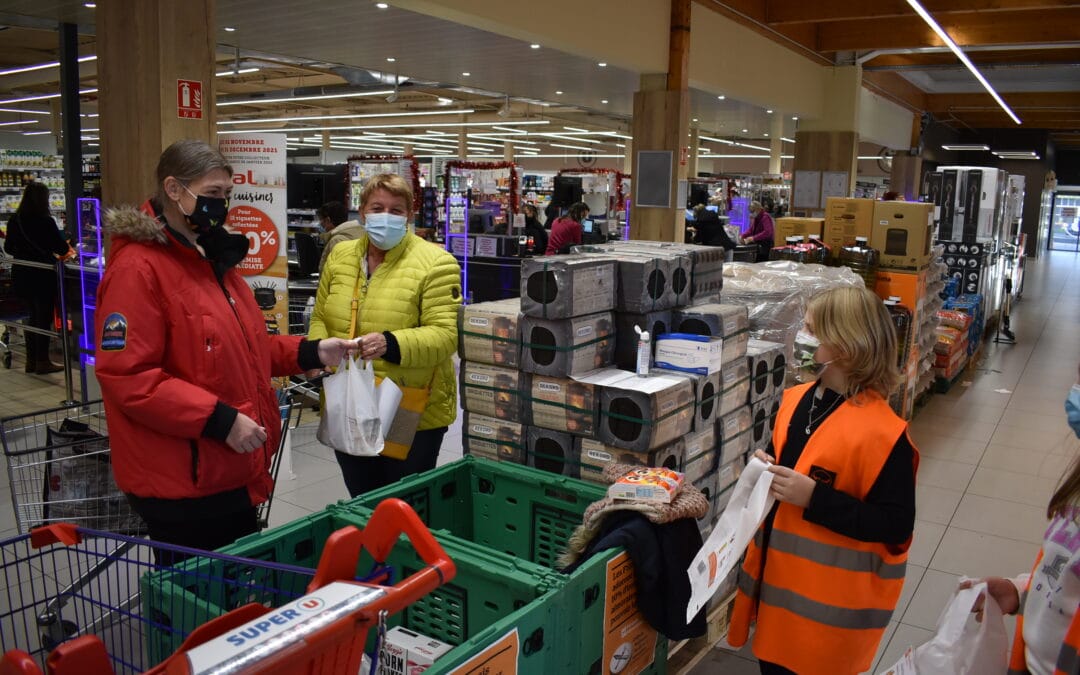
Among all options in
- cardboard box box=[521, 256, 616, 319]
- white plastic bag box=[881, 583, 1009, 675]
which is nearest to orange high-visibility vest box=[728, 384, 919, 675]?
white plastic bag box=[881, 583, 1009, 675]

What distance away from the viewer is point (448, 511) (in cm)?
275

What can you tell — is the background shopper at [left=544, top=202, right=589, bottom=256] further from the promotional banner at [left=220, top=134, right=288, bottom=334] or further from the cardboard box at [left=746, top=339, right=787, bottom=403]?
the cardboard box at [left=746, top=339, right=787, bottom=403]

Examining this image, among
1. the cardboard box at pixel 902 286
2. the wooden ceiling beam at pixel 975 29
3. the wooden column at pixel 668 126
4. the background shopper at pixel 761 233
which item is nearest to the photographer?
the cardboard box at pixel 902 286

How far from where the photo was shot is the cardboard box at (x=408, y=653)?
2053 mm

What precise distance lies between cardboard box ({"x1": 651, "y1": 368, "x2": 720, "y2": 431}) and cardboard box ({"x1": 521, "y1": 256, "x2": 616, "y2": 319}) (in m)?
0.39

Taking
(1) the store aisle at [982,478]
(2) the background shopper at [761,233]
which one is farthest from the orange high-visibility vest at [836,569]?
(2) the background shopper at [761,233]

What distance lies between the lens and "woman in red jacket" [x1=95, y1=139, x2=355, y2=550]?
209cm

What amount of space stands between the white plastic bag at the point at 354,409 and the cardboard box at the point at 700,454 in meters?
1.14

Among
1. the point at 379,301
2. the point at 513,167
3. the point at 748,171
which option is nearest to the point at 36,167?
the point at 513,167

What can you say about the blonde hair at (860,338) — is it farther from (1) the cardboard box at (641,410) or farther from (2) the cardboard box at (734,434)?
(2) the cardboard box at (734,434)

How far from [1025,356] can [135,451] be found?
10575 millimetres

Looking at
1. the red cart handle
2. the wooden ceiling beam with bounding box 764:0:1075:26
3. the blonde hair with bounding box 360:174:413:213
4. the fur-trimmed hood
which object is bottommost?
the red cart handle

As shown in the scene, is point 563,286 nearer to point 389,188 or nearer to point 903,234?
point 389,188

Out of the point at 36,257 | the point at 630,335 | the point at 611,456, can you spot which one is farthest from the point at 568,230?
the point at 611,456
